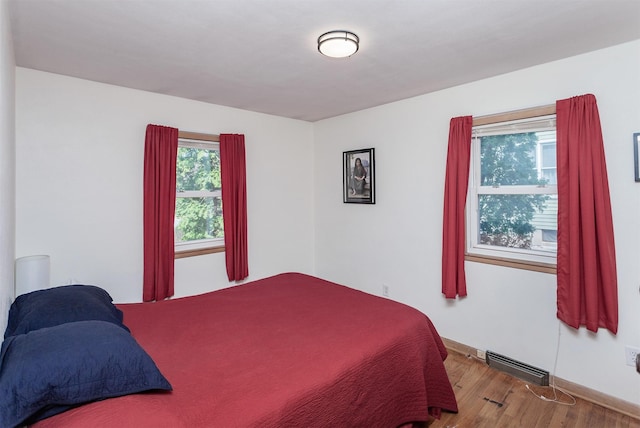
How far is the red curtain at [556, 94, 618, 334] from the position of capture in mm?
2148

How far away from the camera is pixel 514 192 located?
2.69 meters

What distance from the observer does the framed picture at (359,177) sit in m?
3.69

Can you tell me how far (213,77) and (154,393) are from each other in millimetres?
2334

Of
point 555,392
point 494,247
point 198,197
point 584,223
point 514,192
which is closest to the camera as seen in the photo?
point 584,223

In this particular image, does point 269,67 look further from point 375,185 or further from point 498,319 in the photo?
point 498,319

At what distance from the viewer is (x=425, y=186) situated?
3.22 meters

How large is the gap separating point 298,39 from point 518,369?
9.68 feet

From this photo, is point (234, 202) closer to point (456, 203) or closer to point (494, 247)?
point (456, 203)

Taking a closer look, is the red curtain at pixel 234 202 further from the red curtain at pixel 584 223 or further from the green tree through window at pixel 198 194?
the red curtain at pixel 584 223

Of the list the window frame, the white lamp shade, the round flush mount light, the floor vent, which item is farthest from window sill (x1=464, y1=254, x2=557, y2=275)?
the white lamp shade

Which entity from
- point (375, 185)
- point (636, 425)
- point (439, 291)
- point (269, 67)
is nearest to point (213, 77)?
point (269, 67)

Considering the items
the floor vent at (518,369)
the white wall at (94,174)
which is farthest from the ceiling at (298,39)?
the floor vent at (518,369)

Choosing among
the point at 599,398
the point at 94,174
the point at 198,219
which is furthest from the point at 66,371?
the point at 599,398

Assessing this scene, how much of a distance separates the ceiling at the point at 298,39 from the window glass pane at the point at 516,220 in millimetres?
1058
